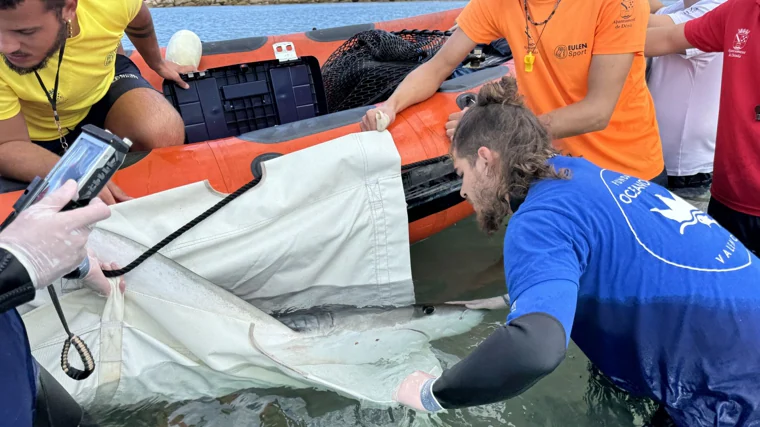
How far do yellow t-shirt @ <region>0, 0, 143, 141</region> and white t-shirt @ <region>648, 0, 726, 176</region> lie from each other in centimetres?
244

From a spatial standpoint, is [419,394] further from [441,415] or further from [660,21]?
[660,21]

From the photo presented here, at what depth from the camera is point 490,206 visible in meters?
1.43

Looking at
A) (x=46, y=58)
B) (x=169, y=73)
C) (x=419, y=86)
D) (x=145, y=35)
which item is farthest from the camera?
(x=169, y=73)

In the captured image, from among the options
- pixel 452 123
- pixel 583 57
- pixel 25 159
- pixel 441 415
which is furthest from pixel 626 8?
pixel 25 159

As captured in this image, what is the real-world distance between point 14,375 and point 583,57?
1986mm

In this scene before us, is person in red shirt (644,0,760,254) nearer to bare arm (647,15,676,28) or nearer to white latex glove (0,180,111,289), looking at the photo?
bare arm (647,15,676,28)

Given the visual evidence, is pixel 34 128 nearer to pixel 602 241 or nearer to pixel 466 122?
pixel 466 122

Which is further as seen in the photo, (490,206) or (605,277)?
(490,206)

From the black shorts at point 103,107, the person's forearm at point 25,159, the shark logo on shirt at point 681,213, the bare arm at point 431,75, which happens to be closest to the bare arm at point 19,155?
the person's forearm at point 25,159

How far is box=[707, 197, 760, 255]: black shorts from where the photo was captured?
218 cm

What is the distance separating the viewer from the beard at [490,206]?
142 cm

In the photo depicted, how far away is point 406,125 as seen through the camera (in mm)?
2314

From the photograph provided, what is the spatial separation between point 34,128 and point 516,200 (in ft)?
6.03

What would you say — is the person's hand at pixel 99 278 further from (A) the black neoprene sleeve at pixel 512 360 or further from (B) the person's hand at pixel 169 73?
(B) the person's hand at pixel 169 73
